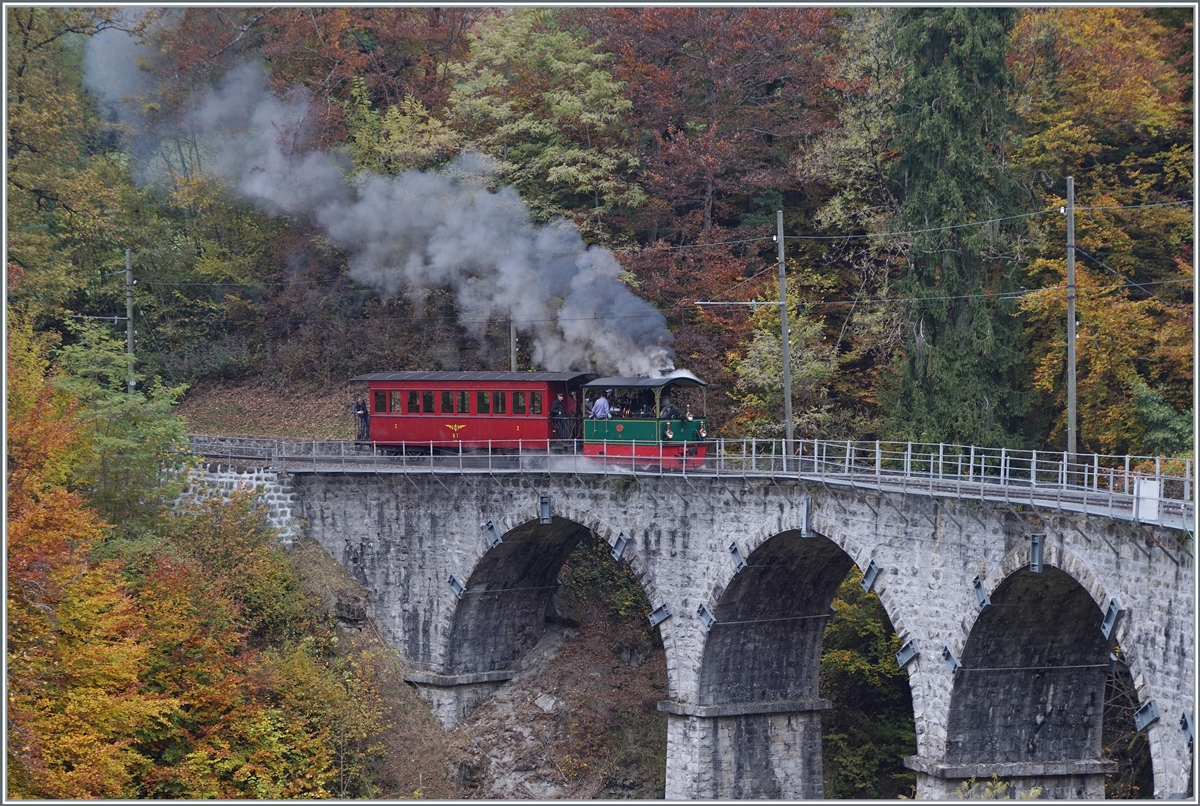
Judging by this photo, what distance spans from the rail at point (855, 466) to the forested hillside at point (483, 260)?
5.96ft

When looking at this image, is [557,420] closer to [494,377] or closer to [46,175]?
[494,377]

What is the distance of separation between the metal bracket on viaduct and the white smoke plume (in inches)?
192

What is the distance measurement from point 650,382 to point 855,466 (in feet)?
22.5

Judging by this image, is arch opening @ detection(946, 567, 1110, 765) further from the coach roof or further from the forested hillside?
the coach roof

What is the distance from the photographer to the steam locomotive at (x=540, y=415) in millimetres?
35438

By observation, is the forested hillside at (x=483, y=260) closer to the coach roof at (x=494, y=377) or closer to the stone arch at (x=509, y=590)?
the coach roof at (x=494, y=377)

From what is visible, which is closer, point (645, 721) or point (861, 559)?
point (861, 559)

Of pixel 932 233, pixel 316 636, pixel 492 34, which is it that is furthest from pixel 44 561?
pixel 492 34

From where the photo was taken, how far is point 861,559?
29641 millimetres

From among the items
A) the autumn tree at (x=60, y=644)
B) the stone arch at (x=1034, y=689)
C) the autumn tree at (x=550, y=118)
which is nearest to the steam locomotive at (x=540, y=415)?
the stone arch at (x=1034, y=689)

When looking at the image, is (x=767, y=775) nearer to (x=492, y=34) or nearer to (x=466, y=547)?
(x=466, y=547)

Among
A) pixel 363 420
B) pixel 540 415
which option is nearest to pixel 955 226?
pixel 540 415

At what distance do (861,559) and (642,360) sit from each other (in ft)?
34.8

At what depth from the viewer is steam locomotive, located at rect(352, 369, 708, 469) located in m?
35.4
